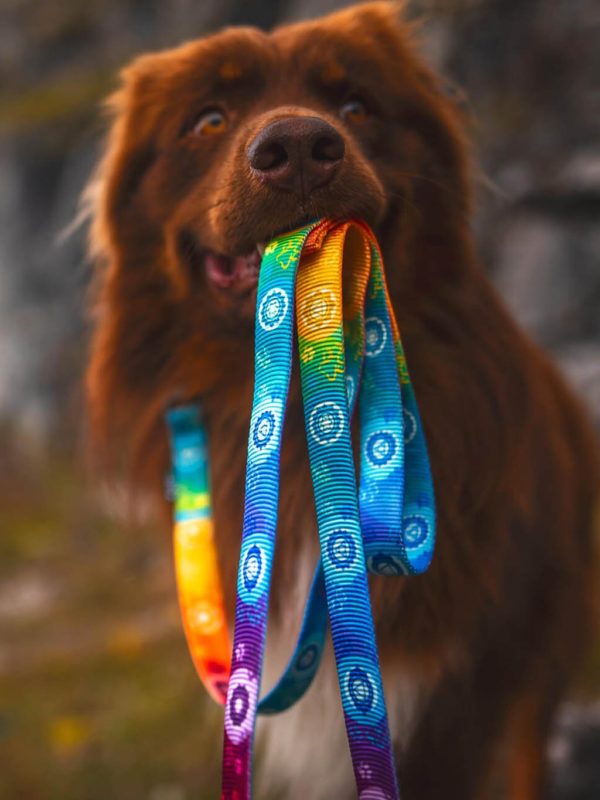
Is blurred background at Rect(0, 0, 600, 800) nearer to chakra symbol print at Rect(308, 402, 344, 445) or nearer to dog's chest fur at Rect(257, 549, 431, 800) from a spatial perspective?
dog's chest fur at Rect(257, 549, 431, 800)

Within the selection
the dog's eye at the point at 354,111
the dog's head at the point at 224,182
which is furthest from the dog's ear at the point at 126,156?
the dog's eye at the point at 354,111

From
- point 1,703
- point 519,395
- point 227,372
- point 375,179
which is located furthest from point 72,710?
point 375,179

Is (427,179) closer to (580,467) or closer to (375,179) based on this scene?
(375,179)

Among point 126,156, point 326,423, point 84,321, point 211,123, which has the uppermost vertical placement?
point 84,321

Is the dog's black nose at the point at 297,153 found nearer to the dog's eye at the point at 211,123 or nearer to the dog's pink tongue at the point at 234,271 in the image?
the dog's pink tongue at the point at 234,271

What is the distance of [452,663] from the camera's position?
2.18 metres

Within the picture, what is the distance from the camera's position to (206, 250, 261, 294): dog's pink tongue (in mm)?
2111

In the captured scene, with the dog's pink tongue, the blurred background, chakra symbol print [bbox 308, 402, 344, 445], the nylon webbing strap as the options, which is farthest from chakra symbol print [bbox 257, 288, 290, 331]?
the blurred background

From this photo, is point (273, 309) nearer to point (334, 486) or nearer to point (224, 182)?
point (334, 486)

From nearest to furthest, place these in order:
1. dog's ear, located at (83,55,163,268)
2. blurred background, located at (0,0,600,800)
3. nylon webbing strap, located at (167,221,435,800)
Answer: nylon webbing strap, located at (167,221,435,800)
dog's ear, located at (83,55,163,268)
blurred background, located at (0,0,600,800)

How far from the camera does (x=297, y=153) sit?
1818mm

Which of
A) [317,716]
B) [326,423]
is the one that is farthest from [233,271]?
[317,716]

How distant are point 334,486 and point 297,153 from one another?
74 cm

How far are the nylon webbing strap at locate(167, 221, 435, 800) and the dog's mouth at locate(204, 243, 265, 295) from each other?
0.30 m
